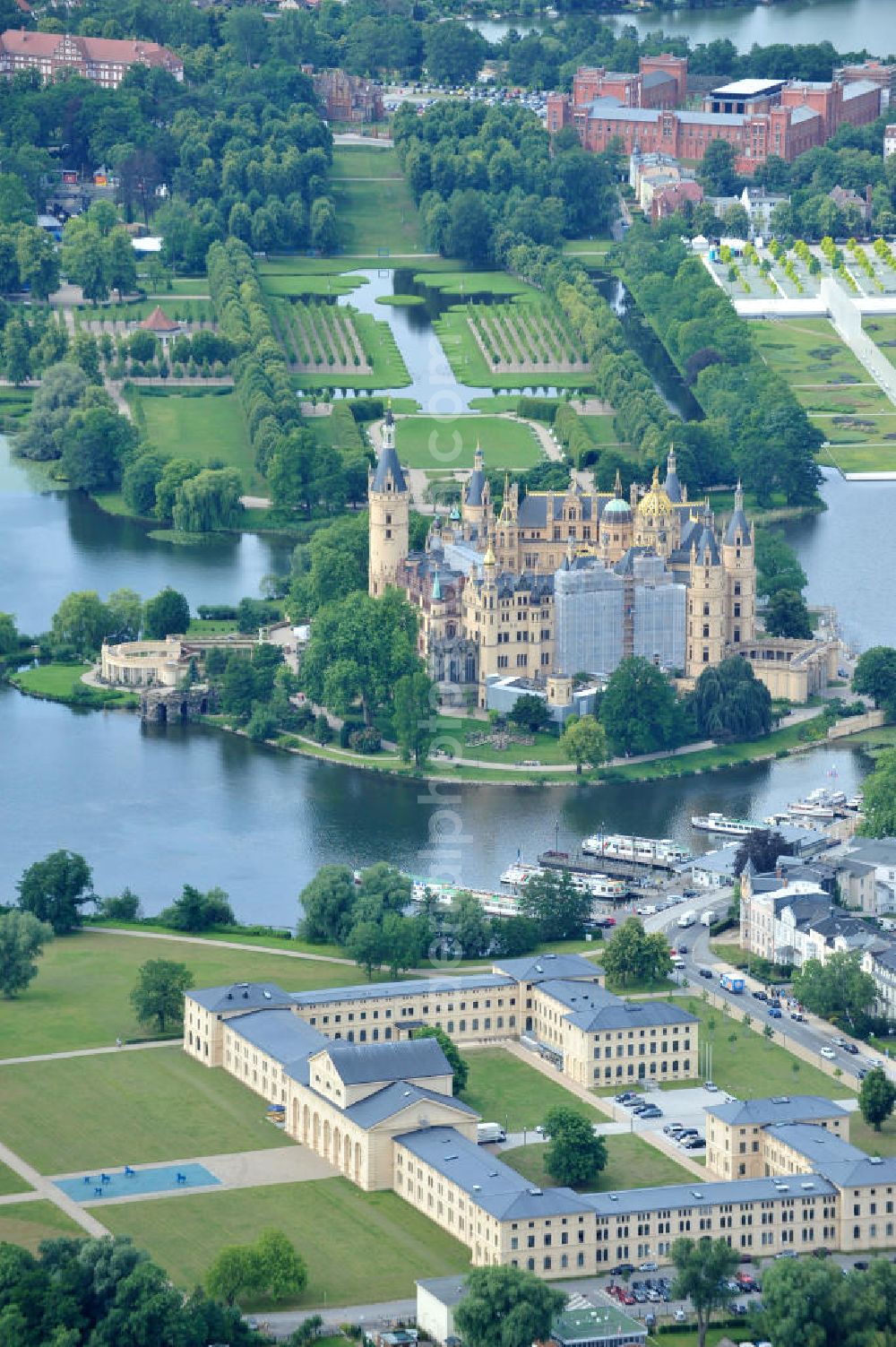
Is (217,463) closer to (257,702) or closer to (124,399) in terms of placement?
(124,399)

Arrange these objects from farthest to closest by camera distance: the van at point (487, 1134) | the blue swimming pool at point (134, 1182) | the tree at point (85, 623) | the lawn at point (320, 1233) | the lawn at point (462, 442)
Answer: the lawn at point (462, 442) → the tree at point (85, 623) → the van at point (487, 1134) → the blue swimming pool at point (134, 1182) → the lawn at point (320, 1233)

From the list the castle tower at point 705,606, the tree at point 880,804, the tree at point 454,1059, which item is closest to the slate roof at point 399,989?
the tree at point 454,1059

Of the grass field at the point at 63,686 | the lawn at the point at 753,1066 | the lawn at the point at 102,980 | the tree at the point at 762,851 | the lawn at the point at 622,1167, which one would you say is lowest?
the grass field at the point at 63,686

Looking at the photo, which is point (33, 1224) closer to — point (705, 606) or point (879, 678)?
point (879, 678)

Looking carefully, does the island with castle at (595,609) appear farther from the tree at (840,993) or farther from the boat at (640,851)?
the tree at (840,993)

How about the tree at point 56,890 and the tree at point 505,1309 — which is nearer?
the tree at point 505,1309

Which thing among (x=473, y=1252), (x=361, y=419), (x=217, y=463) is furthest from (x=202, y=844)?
(x=361, y=419)
